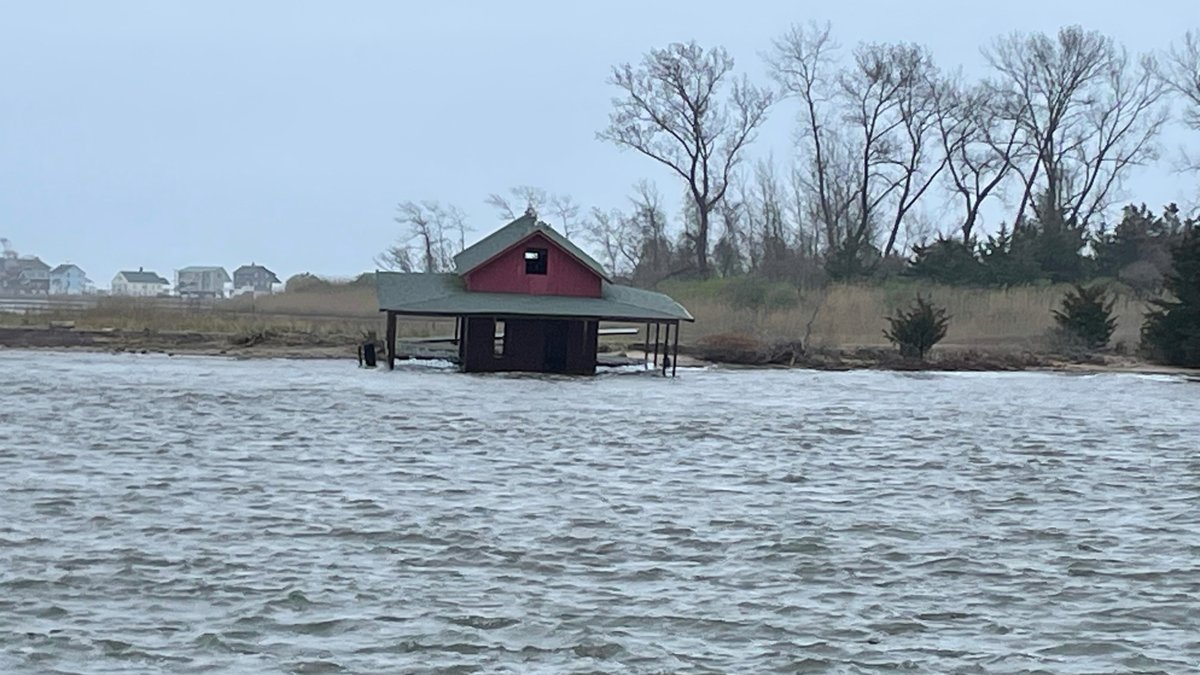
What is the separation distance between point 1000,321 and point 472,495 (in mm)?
46043

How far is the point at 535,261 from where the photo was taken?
141 ft

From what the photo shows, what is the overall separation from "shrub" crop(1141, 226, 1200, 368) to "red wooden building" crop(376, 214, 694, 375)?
16.3 m

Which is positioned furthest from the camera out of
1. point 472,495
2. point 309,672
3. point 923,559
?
point 472,495

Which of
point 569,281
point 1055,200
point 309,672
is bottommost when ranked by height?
point 309,672

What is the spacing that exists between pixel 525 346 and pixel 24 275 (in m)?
145

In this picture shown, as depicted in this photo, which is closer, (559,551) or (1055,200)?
(559,551)

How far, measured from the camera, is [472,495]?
17.2 m

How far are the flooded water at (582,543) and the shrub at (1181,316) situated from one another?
21601mm

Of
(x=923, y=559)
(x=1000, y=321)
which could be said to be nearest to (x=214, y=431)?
(x=923, y=559)

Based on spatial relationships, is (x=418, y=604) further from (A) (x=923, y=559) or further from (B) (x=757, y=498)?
(B) (x=757, y=498)

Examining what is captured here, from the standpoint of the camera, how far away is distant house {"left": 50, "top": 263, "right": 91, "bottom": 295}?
17850cm

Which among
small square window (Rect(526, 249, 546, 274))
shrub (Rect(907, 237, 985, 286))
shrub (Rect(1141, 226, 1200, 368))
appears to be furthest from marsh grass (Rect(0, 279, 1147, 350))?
small square window (Rect(526, 249, 546, 274))

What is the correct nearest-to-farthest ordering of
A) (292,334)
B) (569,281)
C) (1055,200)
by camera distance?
(569,281) → (292,334) → (1055,200)

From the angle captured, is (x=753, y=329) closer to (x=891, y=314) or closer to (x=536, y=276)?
(x=891, y=314)
